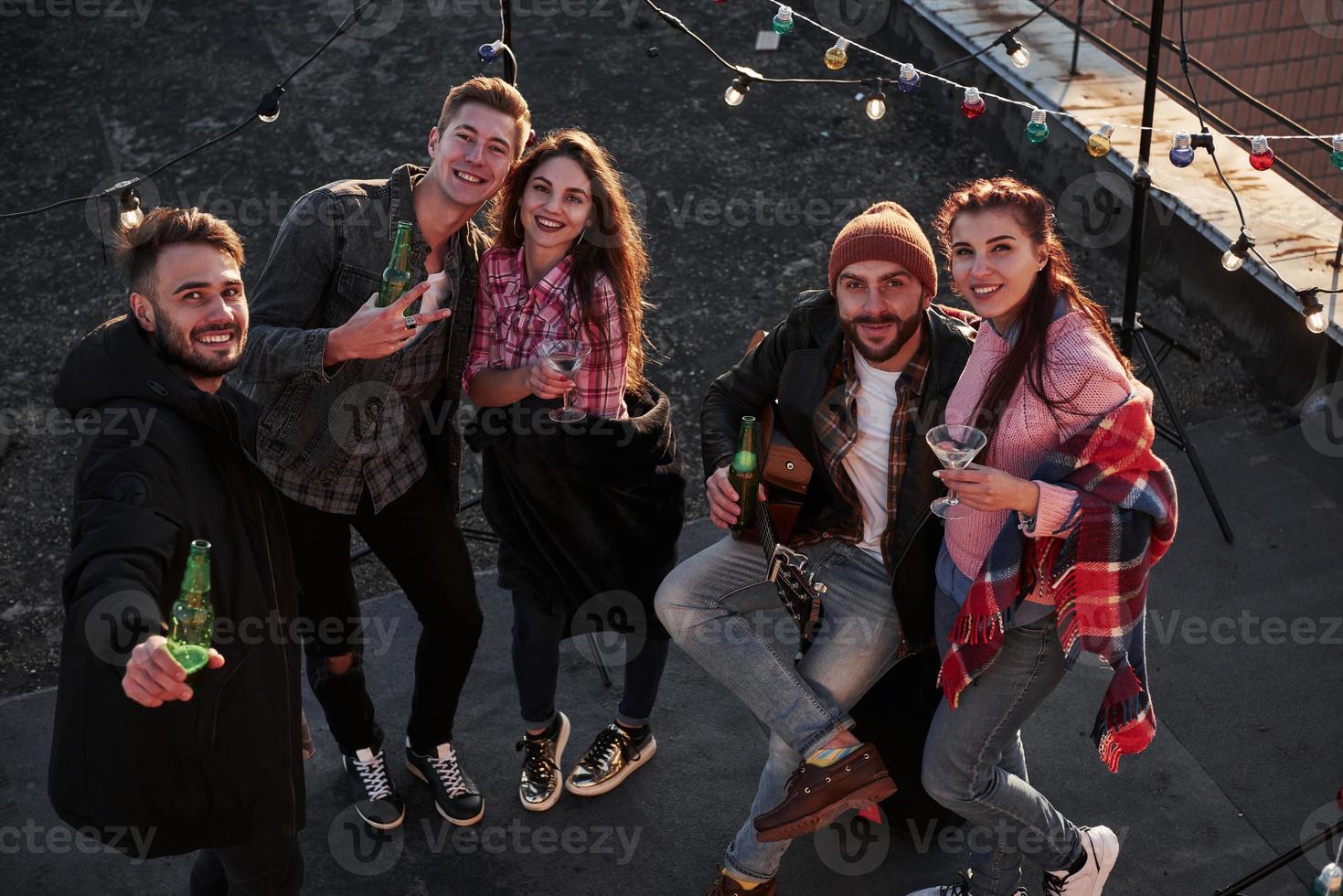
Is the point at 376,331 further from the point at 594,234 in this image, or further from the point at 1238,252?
the point at 1238,252

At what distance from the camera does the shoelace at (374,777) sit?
4156 mm

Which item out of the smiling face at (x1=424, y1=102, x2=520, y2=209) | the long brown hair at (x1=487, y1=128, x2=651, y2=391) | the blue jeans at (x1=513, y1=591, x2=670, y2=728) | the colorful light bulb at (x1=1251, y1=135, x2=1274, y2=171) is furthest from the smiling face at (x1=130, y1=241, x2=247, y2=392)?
the colorful light bulb at (x1=1251, y1=135, x2=1274, y2=171)

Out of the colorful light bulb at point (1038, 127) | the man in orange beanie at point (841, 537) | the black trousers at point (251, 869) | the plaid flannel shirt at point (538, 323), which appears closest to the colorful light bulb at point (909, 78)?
the colorful light bulb at point (1038, 127)

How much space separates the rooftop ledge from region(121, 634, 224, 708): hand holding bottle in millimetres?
4136

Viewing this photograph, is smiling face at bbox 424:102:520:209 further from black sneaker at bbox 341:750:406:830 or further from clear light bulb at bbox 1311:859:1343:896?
clear light bulb at bbox 1311:859:1343:896

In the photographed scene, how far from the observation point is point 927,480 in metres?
3.64

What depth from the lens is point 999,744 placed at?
3.52 m

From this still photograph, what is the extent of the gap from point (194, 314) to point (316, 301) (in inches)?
23.5

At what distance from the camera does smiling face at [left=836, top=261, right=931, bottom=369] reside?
365 centimetres

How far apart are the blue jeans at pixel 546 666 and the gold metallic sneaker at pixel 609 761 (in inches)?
2.3

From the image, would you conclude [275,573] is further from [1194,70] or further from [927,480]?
[1194,70]

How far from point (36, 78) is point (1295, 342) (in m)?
6.83

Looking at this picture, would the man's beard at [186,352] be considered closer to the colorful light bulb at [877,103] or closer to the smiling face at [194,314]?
the smiling face at [194,314]

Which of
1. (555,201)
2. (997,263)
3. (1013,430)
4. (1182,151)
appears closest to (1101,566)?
(1013,430)
